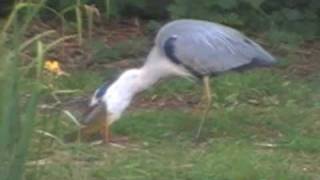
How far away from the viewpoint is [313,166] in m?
6.74

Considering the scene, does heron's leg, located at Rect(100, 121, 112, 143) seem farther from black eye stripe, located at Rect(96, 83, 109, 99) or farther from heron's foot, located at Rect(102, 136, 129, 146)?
black eye stripe, located at Rect(96, 83, 109, 99)

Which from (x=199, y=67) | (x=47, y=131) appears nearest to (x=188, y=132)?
(x=199, y=67)

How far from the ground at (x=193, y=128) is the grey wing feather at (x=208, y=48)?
1.30ft

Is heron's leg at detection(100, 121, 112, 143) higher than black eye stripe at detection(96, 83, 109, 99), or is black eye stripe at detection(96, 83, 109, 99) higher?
black eye stripe at detection(96, 83, 109, 99)

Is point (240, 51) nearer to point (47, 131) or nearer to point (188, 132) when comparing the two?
point (188, 132)

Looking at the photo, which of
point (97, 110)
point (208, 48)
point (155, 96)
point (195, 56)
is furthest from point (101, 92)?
point (155, 96)

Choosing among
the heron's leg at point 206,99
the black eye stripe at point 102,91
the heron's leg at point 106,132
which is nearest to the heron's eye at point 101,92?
the black eye stripe at point 102,91

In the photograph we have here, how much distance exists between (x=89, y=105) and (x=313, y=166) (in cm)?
140

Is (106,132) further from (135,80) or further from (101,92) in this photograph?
(135,80)

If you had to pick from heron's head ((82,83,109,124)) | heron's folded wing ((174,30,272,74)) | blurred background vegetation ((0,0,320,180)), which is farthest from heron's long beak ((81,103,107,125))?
heron's folded wing ((174,30,272,74))

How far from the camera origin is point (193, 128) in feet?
24.8

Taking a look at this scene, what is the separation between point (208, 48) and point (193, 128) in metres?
0.51

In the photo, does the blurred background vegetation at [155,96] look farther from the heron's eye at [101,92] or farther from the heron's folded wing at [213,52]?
the heron's folded wing at [213,52]

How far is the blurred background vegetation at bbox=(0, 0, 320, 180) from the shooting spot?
509cm
